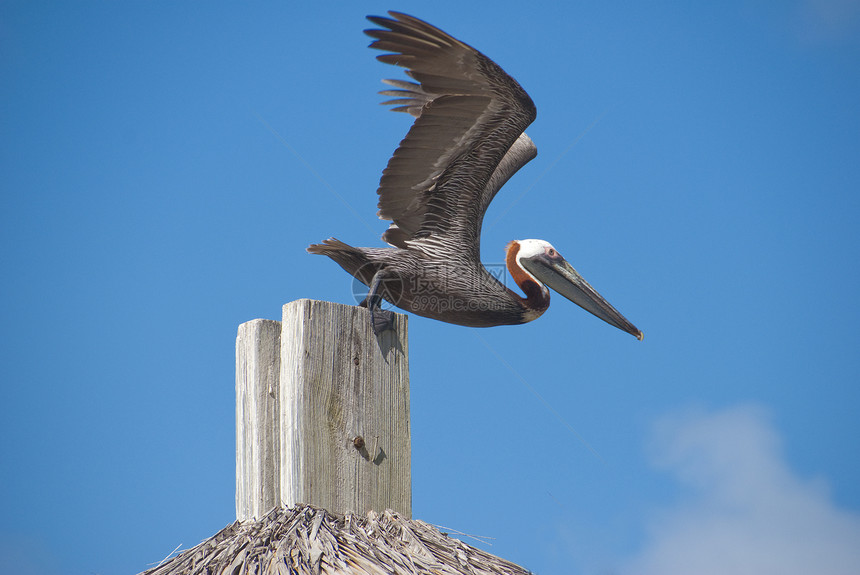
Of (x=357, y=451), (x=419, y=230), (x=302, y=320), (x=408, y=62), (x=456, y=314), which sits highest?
(x=408, y=62)

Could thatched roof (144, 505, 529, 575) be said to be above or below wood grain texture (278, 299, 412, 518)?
below

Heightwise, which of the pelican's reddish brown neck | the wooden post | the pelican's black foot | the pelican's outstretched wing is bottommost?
the wooden post

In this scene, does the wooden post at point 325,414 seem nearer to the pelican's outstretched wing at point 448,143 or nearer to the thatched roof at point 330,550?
the thatched roof at point 330,550

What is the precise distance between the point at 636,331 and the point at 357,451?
91.3 inches

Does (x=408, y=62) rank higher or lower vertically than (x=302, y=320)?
higher

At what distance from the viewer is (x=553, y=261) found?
16.3 ft

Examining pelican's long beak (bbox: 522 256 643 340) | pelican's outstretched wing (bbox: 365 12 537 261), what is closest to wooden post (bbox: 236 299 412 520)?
pelican's outstretched wing (bbox: 365 12 537 261)

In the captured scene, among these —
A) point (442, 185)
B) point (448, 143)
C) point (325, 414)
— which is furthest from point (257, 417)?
point (448, 143)

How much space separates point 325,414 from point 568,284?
87.8 inches

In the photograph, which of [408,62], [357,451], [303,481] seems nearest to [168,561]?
[303,481]

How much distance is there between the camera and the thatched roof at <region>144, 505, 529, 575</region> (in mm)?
2820

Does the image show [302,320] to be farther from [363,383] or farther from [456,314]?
[456,314]

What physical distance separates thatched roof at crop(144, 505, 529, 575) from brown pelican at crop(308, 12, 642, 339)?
1162mm

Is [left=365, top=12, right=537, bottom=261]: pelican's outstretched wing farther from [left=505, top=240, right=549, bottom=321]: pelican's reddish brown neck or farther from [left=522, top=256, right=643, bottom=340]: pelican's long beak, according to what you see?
[left=522, top=256, right=643, bottom=340]: pelican's long beak
